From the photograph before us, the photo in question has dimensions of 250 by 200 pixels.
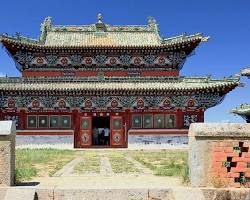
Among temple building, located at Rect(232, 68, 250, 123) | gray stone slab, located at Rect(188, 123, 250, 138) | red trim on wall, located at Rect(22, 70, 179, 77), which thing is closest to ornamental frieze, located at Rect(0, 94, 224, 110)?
red trim on wall, located at Rect(22, 70, 179, 77)

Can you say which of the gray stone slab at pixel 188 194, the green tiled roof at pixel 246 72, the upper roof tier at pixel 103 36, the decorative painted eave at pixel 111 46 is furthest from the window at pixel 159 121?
the gray stone slab at pixel 188 194

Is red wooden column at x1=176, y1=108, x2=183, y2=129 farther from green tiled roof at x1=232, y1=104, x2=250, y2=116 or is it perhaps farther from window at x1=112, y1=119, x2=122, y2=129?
green tiled roof at x1=232, y1=104, x2=250, y2=116

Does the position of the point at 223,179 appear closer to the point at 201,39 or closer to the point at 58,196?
the point at 58,196

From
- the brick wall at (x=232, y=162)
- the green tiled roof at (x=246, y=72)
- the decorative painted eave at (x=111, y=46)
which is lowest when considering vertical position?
the brick wall at (x=232, y=162)

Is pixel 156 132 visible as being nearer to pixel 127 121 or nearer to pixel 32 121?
pixel 127 121

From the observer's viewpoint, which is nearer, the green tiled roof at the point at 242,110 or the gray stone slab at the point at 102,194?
the gray stone slab at the point at 102,194

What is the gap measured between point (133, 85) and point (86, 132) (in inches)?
212

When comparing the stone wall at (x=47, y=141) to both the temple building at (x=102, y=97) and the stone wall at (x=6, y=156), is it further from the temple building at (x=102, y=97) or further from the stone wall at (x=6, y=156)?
the stone wall at (x=6, y=156)

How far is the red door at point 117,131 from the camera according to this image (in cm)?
3447

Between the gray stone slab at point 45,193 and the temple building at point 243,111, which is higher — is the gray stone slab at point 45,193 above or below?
below

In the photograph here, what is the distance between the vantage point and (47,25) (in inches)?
1587

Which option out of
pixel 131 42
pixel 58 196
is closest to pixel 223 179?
pixel 58 196

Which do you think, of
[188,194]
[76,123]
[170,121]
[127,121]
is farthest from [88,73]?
[188,194]

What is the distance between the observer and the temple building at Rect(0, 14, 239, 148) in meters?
34.0
